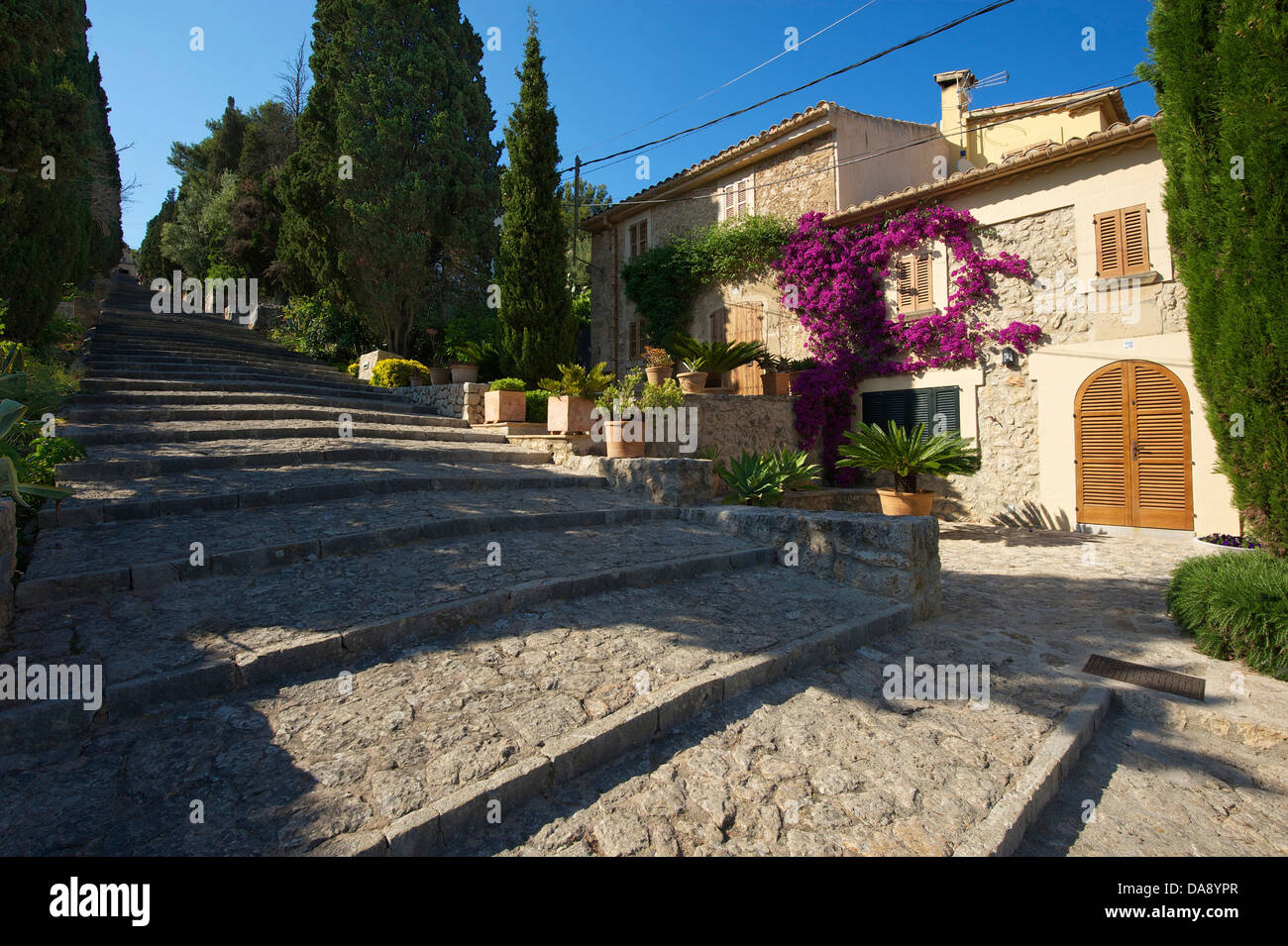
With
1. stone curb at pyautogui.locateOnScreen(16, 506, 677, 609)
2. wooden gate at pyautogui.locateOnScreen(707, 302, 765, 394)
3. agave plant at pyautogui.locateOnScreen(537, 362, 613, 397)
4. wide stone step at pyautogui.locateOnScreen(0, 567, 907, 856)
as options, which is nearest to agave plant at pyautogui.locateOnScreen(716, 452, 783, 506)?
stone curb at pyautogui.locateOnScreen(16, 506, 677, 609)

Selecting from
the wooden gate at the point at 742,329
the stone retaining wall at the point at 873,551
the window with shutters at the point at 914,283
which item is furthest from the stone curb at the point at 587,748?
the window with shutters at the point at 914,283

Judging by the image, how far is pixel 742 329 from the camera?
14195mm

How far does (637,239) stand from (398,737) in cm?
1656

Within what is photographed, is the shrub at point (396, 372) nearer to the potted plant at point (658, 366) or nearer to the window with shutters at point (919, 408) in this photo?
the potted plant at point (658, 366)

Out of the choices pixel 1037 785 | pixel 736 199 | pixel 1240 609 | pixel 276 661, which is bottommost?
pixel 1037 785

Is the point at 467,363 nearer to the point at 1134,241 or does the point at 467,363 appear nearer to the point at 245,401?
the point at 245,401

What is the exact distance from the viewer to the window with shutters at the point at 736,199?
14.4m

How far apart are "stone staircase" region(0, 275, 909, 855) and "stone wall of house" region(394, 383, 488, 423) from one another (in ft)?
13.3

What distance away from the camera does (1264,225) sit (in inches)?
178

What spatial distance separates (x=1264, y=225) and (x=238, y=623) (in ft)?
23.8

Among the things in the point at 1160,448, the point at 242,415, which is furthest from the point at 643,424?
the point at 1160,448

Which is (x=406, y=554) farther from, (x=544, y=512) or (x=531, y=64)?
(x=531, y=64)

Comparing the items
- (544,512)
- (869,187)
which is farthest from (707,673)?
(869,187)

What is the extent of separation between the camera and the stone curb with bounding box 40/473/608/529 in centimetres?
446
